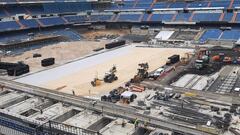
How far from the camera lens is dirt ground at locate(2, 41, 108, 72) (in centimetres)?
5003

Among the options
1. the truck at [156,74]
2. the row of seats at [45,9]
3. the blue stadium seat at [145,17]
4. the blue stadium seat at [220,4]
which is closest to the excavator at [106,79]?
the truck at [156,74]

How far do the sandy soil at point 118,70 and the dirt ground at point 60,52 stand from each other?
7915mm

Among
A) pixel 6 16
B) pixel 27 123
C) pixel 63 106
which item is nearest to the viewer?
pixel 27 123

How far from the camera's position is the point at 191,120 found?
24.3 m

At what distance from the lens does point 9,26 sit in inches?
2707

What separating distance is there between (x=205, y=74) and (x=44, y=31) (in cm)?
4881

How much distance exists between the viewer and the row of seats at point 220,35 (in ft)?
197

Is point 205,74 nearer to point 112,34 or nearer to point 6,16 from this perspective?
point 112,34

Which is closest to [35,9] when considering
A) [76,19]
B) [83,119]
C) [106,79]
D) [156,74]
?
[76,19]

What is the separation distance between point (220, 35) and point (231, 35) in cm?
225

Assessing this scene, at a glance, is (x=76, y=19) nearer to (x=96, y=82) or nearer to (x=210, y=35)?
(x=210, y=35)

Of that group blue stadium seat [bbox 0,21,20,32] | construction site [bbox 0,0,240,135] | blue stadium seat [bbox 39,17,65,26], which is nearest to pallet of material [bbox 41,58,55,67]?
construction site [bbox 0,0,240,135]

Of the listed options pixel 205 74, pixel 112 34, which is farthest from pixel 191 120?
pixel 112 34

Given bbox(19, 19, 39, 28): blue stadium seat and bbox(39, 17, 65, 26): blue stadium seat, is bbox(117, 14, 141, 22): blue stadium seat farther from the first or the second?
bbox(19, 19, 39, 28): blue stadium seat
